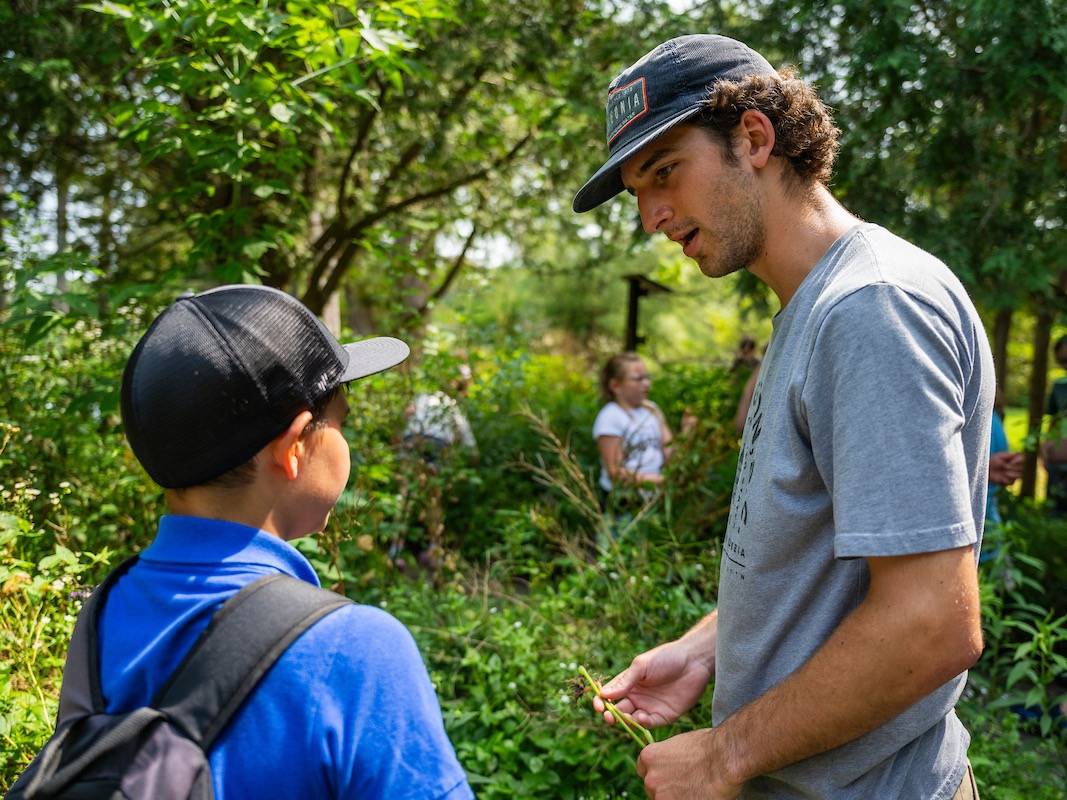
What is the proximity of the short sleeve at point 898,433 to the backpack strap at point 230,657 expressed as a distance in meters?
0.69

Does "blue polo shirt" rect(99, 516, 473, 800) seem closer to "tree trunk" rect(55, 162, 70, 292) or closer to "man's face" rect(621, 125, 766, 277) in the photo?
"man's face" rect(621, 125, 766, 277)

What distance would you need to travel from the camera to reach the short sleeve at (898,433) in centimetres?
111

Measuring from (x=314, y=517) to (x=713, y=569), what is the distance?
234cm

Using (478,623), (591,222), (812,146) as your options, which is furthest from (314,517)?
(591,222)

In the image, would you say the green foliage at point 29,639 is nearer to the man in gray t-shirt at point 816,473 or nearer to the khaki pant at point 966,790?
the man in gray t-shirt at point 816,473

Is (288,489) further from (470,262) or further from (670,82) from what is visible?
(470,262)

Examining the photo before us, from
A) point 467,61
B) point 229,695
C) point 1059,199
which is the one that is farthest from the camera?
point 467,61

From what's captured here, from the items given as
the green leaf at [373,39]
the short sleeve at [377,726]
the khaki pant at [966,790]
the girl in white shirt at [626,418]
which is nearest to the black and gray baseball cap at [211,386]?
the short sleeve at [377,726]

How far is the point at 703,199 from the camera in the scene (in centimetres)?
153

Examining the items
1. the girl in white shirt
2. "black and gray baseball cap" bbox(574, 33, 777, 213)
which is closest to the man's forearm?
"black and gray baseball cap" bbox(574, 33, 777, 213)

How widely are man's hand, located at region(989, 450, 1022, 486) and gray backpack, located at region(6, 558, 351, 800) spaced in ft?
15.0

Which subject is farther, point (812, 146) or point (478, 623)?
point (478, 623)

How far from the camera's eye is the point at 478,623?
3.29 meters

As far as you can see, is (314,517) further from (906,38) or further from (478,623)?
(906,38)
